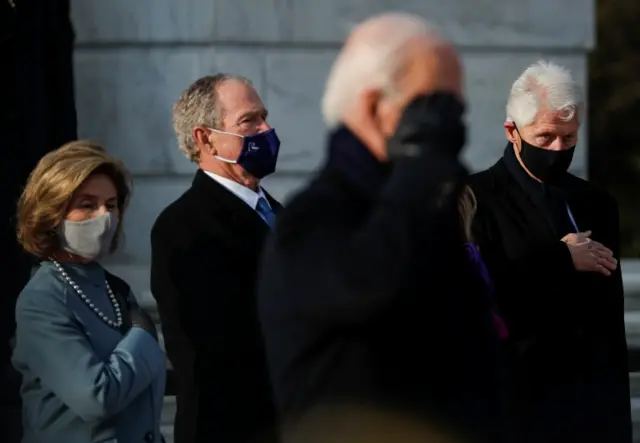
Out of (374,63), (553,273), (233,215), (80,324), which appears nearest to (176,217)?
(233,215)

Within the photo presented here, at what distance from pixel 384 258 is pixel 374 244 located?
0.02 m

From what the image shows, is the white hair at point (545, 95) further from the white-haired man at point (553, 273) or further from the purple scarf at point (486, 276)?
the purple scarf at point (486, 276)

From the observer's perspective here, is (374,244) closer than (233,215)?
Yes

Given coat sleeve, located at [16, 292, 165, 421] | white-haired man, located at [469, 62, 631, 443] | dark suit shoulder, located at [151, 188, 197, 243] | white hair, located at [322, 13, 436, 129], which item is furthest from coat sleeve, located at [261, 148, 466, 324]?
white-haired man, located at [469, 62, 631, 443]

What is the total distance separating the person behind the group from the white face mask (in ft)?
0.56

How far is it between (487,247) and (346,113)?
1459 millimetres

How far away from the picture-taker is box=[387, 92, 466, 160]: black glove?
2059mm

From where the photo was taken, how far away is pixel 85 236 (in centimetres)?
329

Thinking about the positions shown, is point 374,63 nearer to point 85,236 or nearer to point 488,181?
point 85,236

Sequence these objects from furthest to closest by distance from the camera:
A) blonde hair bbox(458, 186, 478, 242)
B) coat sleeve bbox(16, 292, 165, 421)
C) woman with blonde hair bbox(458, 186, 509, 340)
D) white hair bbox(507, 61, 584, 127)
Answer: white hair bbox(507, 61, 584, 127)
blonde hair bbox(458, 186, 478, 242)
woman with blonde hair bbox(458, 186, 509, 340)
coat sleeve bbox(16, 292, 165, 421)

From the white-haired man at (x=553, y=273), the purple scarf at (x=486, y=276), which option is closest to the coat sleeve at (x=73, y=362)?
the purple scarf at (x=486, y=276)

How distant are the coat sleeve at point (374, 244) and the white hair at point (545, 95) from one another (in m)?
1.58

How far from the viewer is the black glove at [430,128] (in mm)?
2059

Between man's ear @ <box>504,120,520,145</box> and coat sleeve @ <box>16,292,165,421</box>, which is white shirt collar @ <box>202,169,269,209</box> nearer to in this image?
coat sleeve @ <box>16,292,165,421</box>
